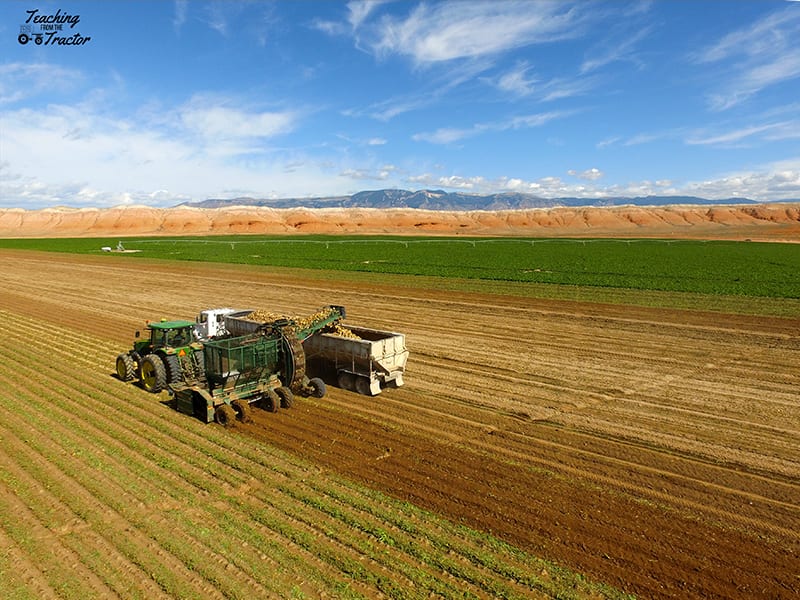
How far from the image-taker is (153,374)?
14.6m

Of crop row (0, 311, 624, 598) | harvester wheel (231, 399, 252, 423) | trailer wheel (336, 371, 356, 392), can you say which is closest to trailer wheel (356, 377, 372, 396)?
trailer wheel (336, 371, 356, 392)

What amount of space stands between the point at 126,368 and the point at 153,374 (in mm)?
1513

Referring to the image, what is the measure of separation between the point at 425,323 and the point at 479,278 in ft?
54.9

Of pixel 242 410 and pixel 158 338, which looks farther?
pixel 158 338

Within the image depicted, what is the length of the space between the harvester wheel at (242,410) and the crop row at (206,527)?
630 mm

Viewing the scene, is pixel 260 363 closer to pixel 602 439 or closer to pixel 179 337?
pixel 179 337

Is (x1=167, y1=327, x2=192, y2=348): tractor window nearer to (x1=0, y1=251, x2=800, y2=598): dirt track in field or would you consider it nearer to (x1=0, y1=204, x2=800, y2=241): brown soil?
(x1=0, y1=251, x2=800, y2=598): dirt track in field

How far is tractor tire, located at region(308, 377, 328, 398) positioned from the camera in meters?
14.2

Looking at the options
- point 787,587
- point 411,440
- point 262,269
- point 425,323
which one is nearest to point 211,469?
point 411,440

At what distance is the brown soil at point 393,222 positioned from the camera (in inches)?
6122

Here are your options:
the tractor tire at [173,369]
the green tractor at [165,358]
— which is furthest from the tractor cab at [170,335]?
the tractor tire at [173,369]

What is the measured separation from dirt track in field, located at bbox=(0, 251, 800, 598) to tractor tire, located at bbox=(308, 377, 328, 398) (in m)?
0.30

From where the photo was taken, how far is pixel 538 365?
1752 cm

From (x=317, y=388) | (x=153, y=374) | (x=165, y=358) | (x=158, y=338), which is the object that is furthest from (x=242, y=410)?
(x=158, y=338)
